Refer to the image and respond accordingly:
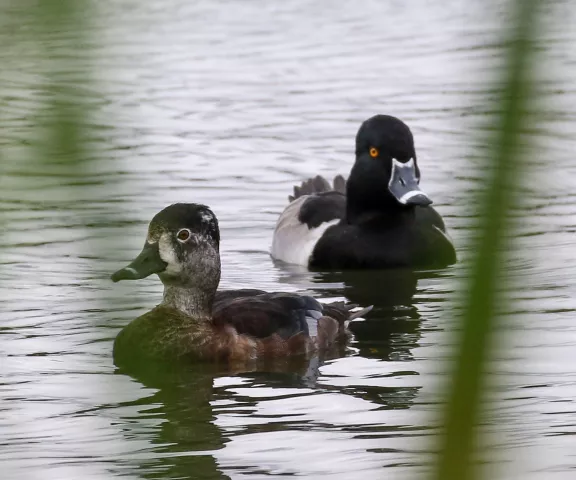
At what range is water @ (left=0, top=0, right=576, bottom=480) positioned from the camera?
1065 millimetres

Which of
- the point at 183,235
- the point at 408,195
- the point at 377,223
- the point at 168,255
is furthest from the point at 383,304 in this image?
the point at 168,255

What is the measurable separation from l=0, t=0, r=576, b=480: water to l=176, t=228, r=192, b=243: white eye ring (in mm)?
359

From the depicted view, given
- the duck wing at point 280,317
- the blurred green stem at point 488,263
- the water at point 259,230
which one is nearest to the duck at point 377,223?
the water at point 259,230

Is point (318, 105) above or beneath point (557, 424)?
above

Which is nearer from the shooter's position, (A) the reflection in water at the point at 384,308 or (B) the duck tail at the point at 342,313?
(A) the reflection in water at the point at 384,308

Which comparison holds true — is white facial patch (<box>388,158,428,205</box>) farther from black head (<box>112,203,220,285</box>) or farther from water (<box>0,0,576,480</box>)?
black head (<box>112,203,220,285</box>)

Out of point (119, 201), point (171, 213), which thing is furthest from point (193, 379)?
point (119, 201)

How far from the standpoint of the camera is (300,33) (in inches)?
806

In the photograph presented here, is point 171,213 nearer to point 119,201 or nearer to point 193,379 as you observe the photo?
point 193,379

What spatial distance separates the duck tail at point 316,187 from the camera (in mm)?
12930

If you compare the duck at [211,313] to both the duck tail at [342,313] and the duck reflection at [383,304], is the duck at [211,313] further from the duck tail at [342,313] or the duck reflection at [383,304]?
the duck reflection at [383,304]

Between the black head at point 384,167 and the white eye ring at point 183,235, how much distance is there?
9.70ft

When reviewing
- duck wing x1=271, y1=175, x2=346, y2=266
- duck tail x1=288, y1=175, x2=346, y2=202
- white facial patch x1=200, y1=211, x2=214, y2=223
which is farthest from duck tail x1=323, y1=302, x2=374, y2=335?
duck tail x1=288, y1=175, x2=346, y2=202

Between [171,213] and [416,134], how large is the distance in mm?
6900
